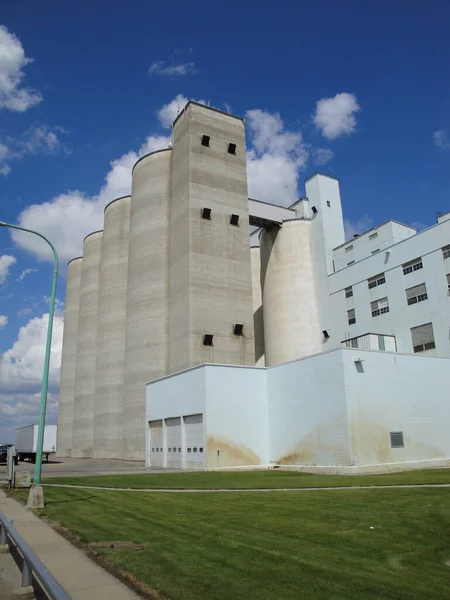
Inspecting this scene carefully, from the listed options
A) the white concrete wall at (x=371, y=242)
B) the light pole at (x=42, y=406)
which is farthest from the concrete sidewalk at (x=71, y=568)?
the white concrete wall at (x=371, y=242)

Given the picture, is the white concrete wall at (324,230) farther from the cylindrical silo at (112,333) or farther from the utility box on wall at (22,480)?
the utility box on wall at (22,480)

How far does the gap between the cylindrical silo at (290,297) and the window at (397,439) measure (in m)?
24.0

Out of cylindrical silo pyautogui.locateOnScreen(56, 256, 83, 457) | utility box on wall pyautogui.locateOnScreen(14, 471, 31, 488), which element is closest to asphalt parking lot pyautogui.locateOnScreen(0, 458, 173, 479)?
utility box on wall pyautogui.locateOnScreen(14, 471, 31, 488)

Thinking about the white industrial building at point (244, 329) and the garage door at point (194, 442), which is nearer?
the white industrial building at point (244, 329)

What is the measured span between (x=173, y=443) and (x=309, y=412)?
39.9ft

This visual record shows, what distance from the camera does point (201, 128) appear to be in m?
49.0

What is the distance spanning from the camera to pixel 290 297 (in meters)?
55.9

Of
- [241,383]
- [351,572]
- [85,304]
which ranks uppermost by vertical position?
[85,304]

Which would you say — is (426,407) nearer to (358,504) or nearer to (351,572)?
(358,504)

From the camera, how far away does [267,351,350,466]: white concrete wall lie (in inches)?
1137

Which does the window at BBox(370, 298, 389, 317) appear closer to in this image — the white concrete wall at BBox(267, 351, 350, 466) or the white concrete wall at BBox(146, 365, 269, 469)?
the white concrete wall at BBox(267, 351, 350, 466)

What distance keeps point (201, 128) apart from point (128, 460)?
111 ft

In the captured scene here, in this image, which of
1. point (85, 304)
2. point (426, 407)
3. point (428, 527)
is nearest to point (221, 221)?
point (426, 407)

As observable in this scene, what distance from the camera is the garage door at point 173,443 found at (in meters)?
37.0
